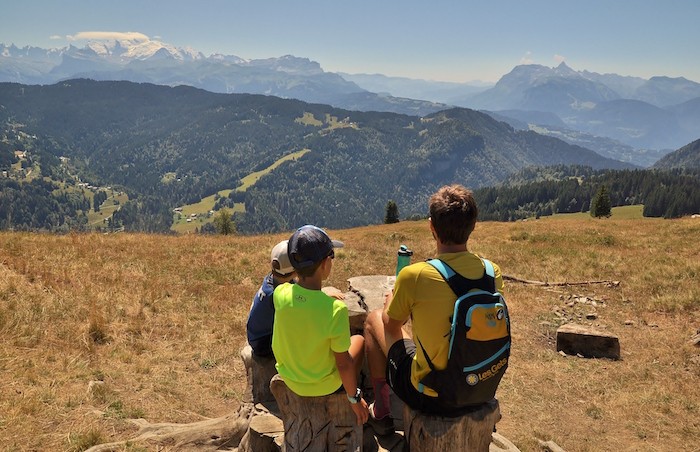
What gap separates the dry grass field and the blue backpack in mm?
4274

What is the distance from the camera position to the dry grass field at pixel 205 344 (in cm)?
706

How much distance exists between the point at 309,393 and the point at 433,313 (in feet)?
5.28

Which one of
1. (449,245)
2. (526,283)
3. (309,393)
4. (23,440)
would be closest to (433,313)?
(449,245)

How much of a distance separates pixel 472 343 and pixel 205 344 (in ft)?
27.9

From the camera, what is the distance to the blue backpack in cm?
367

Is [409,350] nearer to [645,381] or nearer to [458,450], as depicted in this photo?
[458,450]

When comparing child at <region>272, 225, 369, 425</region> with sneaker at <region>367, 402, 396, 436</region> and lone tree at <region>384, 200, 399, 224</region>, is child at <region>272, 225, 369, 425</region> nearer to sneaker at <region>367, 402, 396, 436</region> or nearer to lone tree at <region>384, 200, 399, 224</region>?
sneaker at <region>367, 402, 396, 436</region>

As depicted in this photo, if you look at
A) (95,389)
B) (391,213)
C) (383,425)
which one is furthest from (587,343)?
(391,213)

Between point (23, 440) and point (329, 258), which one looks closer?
point (329, 258)

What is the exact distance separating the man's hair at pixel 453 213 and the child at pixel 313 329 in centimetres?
117

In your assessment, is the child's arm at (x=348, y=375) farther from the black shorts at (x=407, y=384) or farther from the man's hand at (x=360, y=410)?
the black shorts at (x=407, y=384)

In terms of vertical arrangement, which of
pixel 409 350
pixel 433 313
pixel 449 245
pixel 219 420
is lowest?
pixel 219 420

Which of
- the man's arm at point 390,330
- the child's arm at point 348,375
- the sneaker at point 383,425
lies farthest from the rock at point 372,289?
the child's arm at point 348,375

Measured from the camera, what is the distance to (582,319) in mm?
13664
